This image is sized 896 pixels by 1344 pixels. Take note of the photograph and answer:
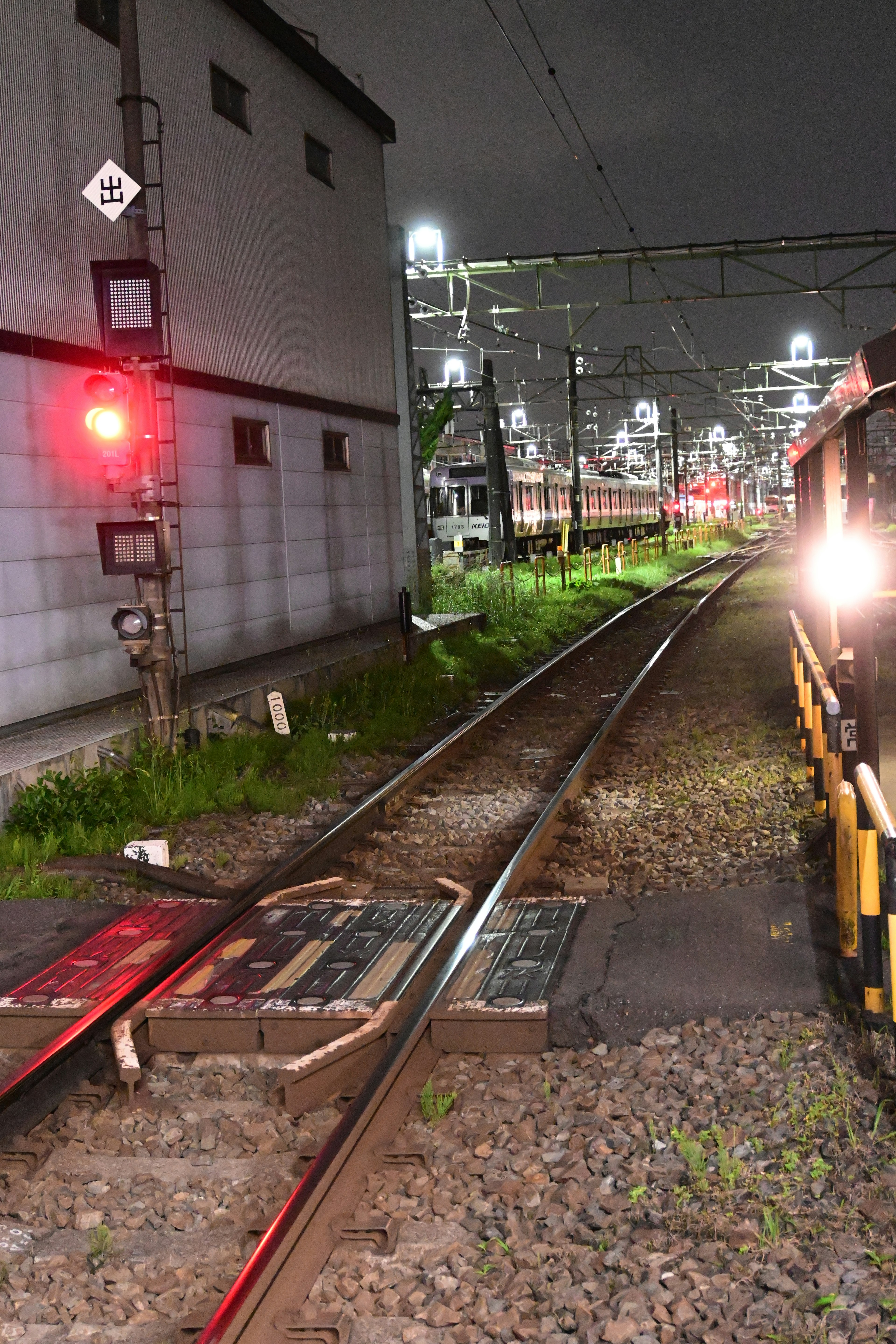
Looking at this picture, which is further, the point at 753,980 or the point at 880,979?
the point at 753,980

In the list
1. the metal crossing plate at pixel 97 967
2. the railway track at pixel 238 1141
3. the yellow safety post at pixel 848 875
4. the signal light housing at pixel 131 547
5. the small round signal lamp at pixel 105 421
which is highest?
the small round signal lamp at pixel 105 421

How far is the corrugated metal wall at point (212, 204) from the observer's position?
447 inches

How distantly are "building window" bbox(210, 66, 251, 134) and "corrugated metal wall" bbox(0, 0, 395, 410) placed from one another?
0.11 metres

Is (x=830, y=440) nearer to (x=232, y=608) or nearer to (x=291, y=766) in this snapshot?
(x=291, y=766)

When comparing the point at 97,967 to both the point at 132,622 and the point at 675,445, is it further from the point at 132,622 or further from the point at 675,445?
the point at 675,445

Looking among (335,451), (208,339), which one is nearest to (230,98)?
(208,339)

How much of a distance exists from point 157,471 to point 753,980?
21.8ft

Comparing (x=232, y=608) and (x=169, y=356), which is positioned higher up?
(x=169, y=356)

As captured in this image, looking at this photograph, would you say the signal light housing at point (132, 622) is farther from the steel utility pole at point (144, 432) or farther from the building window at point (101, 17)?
the building window at point (101, 17)

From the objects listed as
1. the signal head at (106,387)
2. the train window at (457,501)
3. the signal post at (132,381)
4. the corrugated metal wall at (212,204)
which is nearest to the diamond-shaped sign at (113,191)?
the signal post at (132,381)

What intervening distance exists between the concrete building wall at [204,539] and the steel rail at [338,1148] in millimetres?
5681

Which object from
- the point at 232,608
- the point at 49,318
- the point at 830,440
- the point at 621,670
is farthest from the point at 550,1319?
the point at 621,670

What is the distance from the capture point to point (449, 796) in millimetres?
9859

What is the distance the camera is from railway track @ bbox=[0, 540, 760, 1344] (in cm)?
349
